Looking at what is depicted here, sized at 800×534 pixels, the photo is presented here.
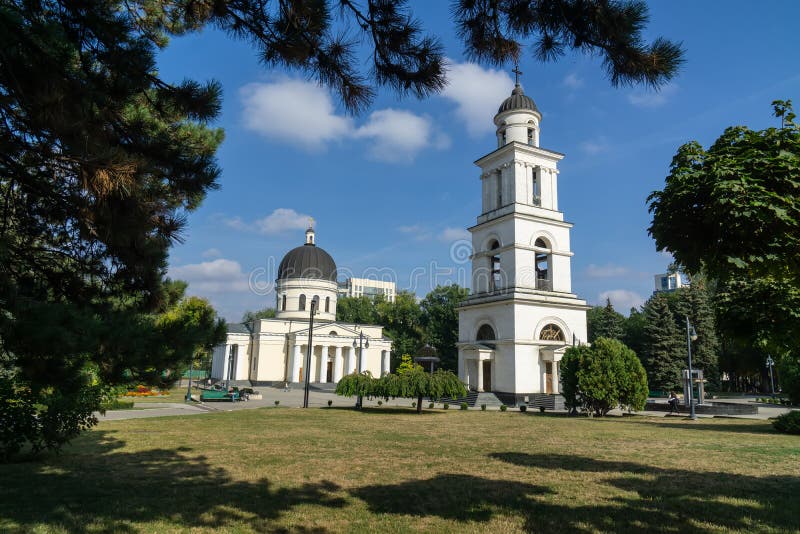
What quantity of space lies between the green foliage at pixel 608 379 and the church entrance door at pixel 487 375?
1000 cm

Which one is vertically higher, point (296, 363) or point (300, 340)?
point (300, 340)

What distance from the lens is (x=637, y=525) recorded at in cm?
605

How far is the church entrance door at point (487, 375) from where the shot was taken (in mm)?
34281

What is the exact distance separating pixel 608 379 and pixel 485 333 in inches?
471

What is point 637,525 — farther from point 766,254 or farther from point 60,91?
point 60,91

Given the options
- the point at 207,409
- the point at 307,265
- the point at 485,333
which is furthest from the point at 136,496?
the point at 307,265

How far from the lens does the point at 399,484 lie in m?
8.20

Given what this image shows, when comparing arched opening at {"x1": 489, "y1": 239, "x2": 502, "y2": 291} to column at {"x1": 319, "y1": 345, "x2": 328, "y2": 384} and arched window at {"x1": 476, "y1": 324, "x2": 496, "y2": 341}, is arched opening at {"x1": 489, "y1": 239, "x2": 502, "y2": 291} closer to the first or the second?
arched window at {"x1": 476, "y1": 324, "x2": 496, "y2": 341}

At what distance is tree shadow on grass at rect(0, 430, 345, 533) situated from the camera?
5996 mm

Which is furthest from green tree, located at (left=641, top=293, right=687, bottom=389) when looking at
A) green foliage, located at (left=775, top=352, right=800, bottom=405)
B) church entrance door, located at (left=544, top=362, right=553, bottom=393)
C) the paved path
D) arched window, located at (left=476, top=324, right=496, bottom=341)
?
green foliage, located at (left=775, top=352, right=800, bottom=405)

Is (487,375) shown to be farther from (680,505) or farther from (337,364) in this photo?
(680,505)

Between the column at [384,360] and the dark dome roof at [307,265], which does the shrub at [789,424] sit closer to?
the column at [384,360]

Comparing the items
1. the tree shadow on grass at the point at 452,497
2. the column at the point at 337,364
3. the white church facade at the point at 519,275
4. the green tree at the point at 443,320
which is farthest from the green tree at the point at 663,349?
the tree shadow on grass at the point at 452,497

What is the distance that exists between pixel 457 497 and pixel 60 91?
→ 686 centimetres
